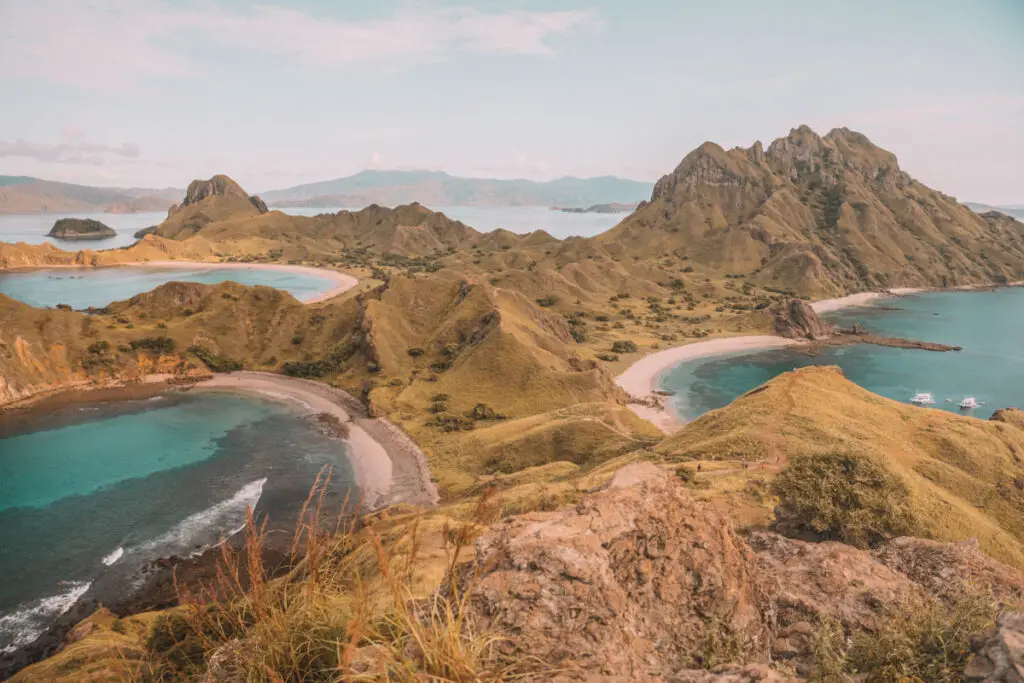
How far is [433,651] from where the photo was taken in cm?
477

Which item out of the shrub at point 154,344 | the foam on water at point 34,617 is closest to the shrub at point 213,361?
the shrub at point 154,344

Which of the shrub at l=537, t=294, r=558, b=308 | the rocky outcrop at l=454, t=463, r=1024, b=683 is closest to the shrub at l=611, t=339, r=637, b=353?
the shrub at l=537, t=294, r=558, b=308

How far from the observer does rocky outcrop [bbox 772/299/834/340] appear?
140750 mm

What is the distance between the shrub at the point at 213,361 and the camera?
93.9m

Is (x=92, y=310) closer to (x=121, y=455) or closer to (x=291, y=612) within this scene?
(x=121, y=455)

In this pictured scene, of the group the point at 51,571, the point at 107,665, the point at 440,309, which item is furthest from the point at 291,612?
the point at 440,309

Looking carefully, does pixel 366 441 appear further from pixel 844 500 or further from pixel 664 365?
pixel 664 365

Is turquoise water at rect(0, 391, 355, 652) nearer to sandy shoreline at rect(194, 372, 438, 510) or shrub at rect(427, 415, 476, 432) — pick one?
sandy shoreline at rect(194, 372, 438, 510)

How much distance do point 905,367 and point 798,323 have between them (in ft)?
93.7

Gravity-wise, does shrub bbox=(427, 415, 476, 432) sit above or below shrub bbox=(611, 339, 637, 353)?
below

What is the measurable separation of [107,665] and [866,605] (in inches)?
1145

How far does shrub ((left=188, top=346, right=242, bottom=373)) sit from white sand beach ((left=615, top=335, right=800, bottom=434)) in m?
75.9

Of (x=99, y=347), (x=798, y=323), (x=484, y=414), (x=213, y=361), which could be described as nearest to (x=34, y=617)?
(x=484, y=414)

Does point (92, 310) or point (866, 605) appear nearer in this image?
point (866, 605)
